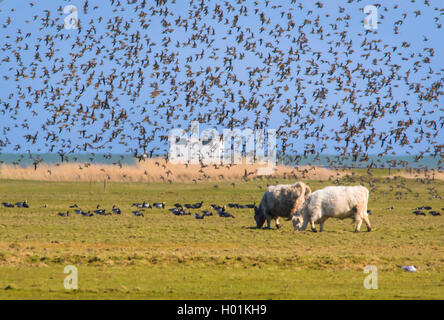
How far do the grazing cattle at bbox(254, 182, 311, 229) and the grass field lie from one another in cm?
102

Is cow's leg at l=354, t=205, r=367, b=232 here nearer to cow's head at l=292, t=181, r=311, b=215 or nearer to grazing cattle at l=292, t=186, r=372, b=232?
grazing cattle at l=292, t=186, r=372, b=232

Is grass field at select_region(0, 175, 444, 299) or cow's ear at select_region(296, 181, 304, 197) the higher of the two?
cow's ear at select_region(296, 181, 304, 197)

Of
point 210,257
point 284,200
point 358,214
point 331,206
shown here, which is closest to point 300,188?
point 284,200

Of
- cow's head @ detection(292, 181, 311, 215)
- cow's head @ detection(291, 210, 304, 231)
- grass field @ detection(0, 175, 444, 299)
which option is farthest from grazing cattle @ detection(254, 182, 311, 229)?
cow's head @ detection(291, 210, 304, 231)

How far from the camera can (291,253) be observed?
2834 centimetres

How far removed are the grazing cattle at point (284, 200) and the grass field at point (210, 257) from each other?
102cm

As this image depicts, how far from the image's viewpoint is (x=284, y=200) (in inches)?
1476

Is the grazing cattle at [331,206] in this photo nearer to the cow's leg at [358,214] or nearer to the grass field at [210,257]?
the cow's leg at [358,214]

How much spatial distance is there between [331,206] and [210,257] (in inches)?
411

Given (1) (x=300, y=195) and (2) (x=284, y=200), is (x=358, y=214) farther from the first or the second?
(2) (x=284, y=200)

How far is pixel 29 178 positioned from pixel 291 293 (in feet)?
287

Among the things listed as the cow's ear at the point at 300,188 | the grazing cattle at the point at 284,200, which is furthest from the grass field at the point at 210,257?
the cow's ear at the point at 300,188

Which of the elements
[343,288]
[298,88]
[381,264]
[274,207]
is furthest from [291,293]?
[298,88]

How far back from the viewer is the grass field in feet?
66.2
